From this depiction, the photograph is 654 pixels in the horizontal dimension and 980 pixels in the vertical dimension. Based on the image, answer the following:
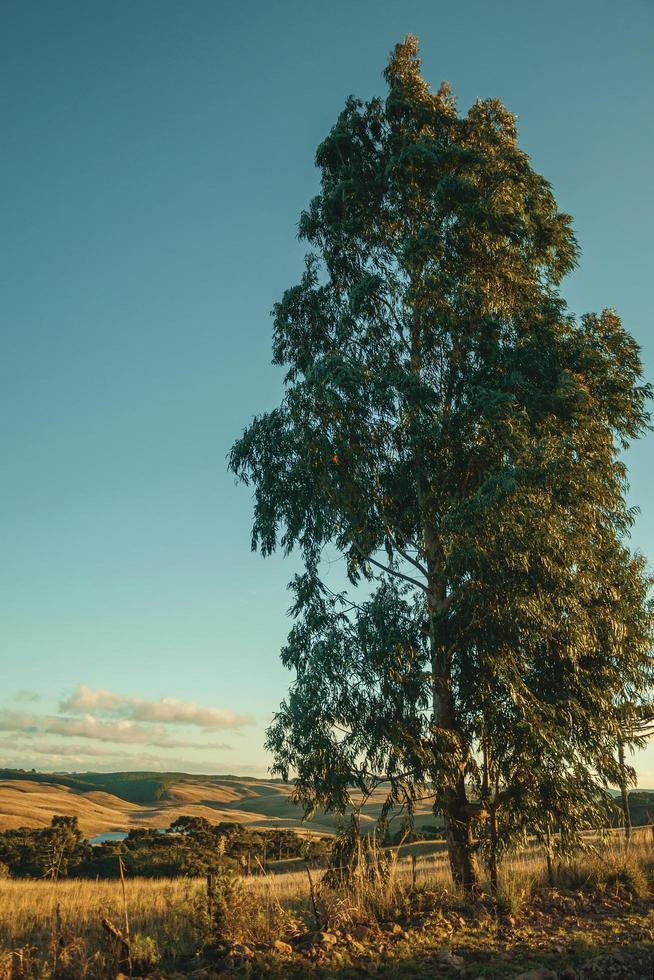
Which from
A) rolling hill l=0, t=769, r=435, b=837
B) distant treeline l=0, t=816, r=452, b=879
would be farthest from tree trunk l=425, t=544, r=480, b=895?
rolling hill l=0, t=769, r=435, b=837

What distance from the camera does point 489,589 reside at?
12.2 m

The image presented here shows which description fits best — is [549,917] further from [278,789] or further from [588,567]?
[278,789]

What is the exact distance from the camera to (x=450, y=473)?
548 inches

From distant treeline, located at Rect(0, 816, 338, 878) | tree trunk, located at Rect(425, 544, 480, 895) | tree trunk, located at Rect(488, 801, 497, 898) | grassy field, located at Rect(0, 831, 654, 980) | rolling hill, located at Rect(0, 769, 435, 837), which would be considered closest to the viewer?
grassy field, located at Rect(0, 831, 654, 980)

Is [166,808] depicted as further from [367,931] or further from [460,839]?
[367,931]

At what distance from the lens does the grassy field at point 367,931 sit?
23.6 ft

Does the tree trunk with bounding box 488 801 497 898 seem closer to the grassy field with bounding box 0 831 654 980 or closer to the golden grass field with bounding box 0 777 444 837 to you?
the grassy field with bounding box 0 831 654 980

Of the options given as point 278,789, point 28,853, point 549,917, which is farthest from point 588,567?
point 278,789

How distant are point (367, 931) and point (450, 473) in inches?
319

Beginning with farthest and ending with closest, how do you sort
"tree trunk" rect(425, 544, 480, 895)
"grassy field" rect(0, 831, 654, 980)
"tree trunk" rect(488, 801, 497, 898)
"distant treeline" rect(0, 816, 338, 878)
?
"distant treeline" rect(0, 816, 338, 878), "tree trunk" rect(425, 544, 480, 895), "tree trunk" rect(488, 801, 497, 898), "grassy field" rect(0, 831, 654, 980)

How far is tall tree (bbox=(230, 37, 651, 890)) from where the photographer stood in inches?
469

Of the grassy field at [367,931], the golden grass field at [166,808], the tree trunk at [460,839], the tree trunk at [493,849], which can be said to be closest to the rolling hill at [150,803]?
the golden grass field at [166,808]

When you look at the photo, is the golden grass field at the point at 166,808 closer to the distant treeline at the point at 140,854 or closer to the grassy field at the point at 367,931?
the distant treeline at the point at 140,854

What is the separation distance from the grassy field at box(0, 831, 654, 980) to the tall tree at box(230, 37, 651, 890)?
1973mm
